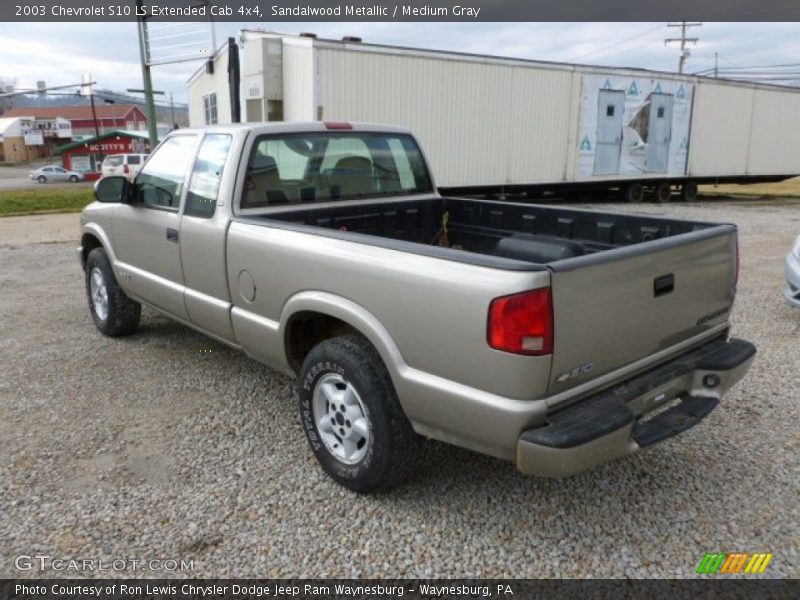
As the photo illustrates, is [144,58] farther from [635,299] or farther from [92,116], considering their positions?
[92,116]

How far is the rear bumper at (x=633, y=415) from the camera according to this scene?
2.47 m

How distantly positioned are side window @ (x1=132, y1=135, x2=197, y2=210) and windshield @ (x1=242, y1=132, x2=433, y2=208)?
63cm

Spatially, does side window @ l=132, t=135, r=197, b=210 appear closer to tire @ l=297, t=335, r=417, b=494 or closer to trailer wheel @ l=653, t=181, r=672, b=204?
tire @ l=297, t=335, r=417, b=494

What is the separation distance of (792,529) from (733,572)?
1.61 feet

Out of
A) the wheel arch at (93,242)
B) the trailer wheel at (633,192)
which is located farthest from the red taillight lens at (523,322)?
the trailer wheel at (633,192)

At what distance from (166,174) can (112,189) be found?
1.65 ft

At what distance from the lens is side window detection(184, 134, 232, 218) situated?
13.3ft

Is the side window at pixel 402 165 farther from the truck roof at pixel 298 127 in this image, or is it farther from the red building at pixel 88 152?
the red building at pixel 88 152

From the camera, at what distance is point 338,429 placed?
3252 mm

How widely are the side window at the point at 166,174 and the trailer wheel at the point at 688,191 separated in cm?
1956

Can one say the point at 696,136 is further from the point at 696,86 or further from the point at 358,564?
the point at 358,564

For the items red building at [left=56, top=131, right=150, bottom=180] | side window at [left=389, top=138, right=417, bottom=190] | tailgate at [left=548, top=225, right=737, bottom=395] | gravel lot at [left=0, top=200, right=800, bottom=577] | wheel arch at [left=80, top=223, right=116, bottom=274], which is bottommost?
red building at [left=56, top=131, right=150, bottom=180]

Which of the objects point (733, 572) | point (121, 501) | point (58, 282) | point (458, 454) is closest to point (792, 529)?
point (733, 572)
